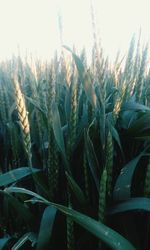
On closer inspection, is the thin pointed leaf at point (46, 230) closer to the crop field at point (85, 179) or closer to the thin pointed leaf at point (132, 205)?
the crop field at point (85, 179)

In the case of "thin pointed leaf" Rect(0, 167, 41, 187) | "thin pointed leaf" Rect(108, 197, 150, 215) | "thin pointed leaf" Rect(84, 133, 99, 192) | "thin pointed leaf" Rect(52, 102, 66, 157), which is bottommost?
"thin pointed leaf" Rect(108, 197, 150, 215)

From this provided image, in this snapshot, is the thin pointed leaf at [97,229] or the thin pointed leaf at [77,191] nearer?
the thin pointed leaf at [97,229]

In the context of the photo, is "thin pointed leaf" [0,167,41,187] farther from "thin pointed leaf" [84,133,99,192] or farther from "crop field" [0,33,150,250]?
"thin pointed leaf" [84,133,99,192]

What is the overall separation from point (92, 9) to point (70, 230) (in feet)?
1.17

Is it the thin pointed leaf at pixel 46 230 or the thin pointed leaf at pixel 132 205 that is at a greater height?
the thin pointed leaf at pixel 132 205

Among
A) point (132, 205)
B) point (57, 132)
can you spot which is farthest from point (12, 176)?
point (132, 205)

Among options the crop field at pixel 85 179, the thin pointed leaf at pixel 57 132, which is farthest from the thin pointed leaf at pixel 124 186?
the thin pointed leaf at pixel 57 132

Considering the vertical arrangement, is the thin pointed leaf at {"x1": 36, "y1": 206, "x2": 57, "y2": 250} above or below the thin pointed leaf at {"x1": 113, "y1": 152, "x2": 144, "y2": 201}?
below

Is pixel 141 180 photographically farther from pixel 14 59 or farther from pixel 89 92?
pixel 14 59

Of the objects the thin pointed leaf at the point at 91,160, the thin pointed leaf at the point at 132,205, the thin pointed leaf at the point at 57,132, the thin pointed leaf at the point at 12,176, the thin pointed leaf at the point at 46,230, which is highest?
the thin pointed leaf at the point at 57,132

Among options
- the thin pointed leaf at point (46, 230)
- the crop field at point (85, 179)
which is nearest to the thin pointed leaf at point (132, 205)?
the crop field at point (85, 179)

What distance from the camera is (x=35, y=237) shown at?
1.80 ft

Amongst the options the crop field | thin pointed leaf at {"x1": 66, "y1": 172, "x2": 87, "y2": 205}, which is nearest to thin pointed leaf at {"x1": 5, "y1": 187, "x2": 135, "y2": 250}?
the crop field

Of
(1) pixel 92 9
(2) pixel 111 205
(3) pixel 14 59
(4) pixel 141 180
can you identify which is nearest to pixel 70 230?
(2) pixel 111 205
